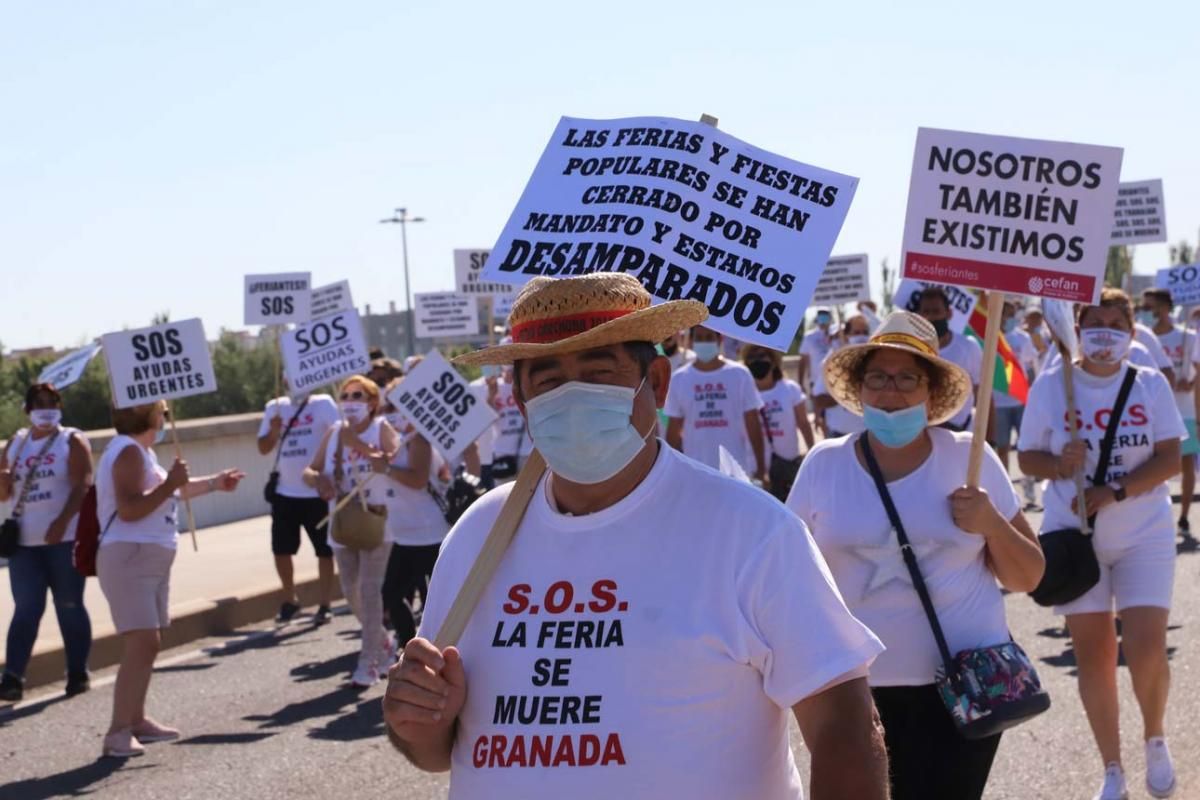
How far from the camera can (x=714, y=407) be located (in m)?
11.3

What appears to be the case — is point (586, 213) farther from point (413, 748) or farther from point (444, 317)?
point (444, 317)

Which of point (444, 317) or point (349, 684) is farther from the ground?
point (444, 317)

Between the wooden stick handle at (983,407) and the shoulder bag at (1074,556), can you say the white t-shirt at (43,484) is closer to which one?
the shoulder bag at (1074,556)

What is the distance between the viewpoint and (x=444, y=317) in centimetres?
2203

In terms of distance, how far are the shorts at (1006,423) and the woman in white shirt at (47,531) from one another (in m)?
7.53

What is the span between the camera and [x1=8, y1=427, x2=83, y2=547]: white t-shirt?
10305 mm

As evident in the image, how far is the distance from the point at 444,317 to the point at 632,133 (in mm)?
17552

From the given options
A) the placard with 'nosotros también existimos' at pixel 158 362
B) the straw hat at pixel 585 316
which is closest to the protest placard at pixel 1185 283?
the placard with 'nosotros también existimos' at pixel 158 362

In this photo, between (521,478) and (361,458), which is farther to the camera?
(361,458)

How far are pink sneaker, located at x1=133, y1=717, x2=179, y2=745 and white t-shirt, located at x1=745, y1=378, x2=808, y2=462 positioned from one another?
5.17 meters

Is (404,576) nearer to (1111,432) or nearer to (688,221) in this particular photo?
(1111,432)

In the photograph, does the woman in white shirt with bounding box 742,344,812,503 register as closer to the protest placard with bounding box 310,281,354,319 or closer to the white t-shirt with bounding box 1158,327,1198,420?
the white t-shirt with bounding box 1158,327,1198,420

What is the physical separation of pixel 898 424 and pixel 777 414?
24.9 ft

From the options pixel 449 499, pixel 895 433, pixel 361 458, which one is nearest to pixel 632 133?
pixel 895 433
